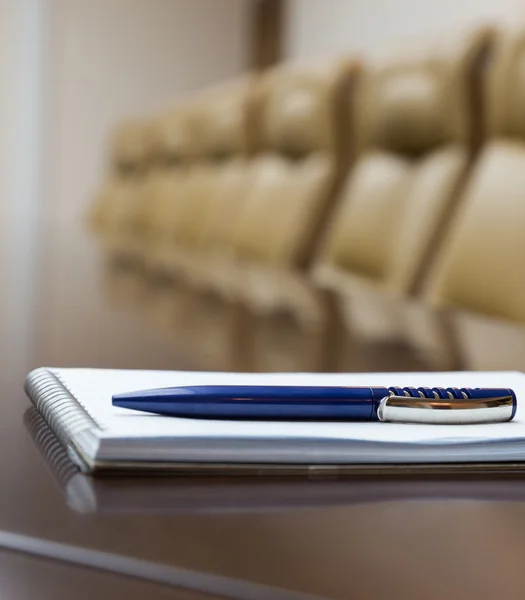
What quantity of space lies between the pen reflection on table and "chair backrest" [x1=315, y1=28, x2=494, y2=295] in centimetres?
97

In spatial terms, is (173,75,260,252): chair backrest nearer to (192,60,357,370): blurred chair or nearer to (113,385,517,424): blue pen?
(192,60,357,370): blurred chair

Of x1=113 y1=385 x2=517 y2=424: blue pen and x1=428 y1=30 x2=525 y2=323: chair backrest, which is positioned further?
x1=428 y1=30 x2=525 y2=323: chair backrest

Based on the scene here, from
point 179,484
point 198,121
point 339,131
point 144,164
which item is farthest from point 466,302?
point 144,164

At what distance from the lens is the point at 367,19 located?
4031mm

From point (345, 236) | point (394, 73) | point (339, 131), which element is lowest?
point (345, 236)

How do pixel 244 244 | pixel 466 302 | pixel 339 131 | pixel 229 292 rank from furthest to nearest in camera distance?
pixel 244 244
pixel 339 131
pixel 466 302
pixel 229 292

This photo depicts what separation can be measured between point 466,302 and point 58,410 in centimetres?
90

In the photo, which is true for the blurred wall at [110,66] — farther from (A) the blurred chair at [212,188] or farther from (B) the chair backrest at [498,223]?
(B) the chair backrest at [498,223]

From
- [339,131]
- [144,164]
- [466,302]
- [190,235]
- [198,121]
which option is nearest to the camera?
[466,302]

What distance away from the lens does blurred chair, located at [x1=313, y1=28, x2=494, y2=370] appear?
4.41 ft

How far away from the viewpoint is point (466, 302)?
113 centimetres

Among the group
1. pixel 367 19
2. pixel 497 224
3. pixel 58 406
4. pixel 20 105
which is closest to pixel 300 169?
pixel 497 224

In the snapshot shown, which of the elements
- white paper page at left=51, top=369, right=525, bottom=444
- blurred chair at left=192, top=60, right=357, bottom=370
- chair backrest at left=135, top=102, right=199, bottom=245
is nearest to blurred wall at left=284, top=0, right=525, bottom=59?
chair backrest at left=135, top=102, right=199, bottom=245

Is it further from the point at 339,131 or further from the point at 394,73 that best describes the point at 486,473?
the point at 339,131
